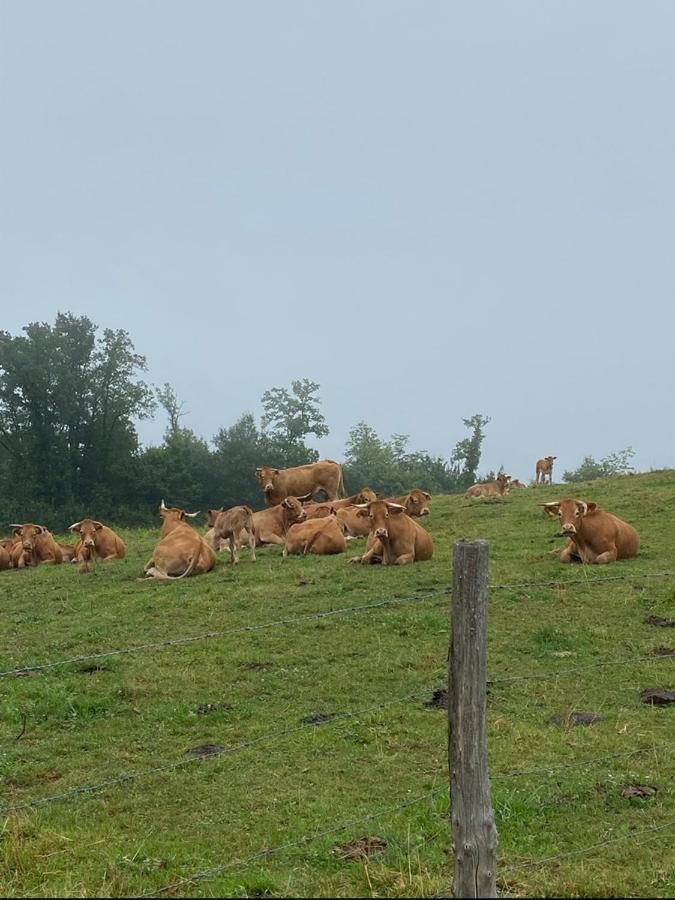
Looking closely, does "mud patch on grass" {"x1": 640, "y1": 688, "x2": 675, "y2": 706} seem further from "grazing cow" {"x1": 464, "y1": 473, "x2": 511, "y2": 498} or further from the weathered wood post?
"grazing cow" {"x1": 464, "y1": 473, "x2": 511, "y2": 498}

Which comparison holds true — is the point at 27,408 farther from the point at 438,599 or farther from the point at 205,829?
the point at 205,829

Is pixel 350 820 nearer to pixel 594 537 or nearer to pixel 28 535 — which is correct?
pixel 594 537

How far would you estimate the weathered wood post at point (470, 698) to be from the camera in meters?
4.65

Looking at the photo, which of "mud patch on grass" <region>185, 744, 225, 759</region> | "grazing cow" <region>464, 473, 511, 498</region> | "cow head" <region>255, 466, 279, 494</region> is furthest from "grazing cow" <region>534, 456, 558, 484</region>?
"mud patch on grass" <region>185, 744, 225, 759</region>

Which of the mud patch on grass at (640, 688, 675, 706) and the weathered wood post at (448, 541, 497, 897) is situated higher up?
the weathered wood post at (448, 541, 497, 897)

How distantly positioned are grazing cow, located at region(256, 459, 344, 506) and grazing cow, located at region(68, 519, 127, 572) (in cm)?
603

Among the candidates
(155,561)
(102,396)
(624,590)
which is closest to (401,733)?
(624,590)

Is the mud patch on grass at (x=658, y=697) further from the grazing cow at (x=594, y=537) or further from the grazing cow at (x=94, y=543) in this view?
the grazing cow at (x=94, y=543)

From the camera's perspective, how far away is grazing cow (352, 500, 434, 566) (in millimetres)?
17516

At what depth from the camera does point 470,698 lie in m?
4.68

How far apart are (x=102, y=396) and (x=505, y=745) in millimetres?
55793

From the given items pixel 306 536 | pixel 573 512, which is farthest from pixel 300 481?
pixel 573 512

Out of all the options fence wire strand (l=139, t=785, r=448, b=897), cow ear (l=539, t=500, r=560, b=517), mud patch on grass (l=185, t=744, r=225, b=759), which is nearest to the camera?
fence wire strand (l=139, t=785, r=448, b=897)

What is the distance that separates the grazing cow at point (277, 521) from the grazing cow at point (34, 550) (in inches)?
171
